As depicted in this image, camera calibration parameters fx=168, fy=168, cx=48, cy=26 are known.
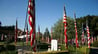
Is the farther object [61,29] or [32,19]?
[61,29]

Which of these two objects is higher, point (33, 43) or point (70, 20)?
point (70, 20)

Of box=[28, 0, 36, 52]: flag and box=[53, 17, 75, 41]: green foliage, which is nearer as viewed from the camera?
box=[28, 0, 36, 52]: flag

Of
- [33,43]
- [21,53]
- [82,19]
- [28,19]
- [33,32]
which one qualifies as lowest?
[21,53]

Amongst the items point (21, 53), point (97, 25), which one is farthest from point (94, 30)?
point (21, 53)

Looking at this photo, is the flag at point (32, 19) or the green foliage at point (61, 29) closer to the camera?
the flag at point (32, 19)

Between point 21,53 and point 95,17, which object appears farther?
point 95,17

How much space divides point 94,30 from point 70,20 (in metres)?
29.7

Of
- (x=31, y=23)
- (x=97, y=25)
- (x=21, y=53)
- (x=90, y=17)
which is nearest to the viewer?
(x=31, y=23)

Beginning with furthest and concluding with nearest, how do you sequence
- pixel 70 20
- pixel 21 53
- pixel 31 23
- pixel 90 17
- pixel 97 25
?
pixel 90 17 < pixel 97 25 < pixel 70 20 < pixel 21 53 < pixel 31 23

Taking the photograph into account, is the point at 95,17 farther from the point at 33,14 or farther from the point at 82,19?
the point at 33,14

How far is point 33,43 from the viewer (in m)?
11.8

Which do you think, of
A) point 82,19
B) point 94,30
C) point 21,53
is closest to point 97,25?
point 94,30

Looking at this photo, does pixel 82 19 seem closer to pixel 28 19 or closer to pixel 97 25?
pixel 97 25

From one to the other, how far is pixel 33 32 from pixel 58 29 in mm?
41187
